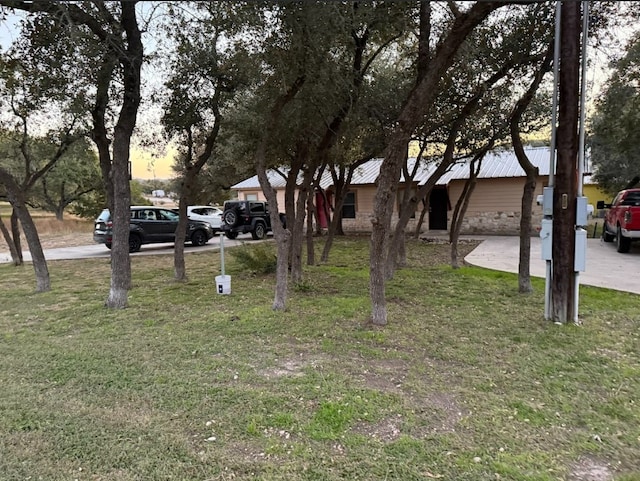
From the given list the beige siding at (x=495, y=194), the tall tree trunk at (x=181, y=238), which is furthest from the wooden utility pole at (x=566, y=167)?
the beige siding at (x=495, y=194)

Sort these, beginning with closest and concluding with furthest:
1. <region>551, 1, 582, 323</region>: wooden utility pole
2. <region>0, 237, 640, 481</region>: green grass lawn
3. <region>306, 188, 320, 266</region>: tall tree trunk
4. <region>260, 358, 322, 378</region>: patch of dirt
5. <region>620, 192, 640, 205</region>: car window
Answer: <region>0, 237, 640, 481</region>: green grass lawn < <region>260, 358, 322, 378</region>: patch of dirt < <region>551, 1, 582, 323</region>: wooden utility pole < <region>306, 188, 320, 266</region>: tall tree trunk < <region>620, 192, 640, 205</region>: car window

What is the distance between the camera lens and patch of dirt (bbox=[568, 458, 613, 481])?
2.14 m

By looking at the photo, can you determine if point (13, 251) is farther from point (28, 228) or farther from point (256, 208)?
point (256, 208)

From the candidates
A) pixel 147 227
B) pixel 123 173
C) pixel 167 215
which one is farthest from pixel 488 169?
pixel 123 173

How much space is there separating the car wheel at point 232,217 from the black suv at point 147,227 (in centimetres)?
196

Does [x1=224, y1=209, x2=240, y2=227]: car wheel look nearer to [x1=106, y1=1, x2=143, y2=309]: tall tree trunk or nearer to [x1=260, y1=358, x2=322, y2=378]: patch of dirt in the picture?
[x1=106, y1=1, x2=143, y2=309]: tall tree trunk

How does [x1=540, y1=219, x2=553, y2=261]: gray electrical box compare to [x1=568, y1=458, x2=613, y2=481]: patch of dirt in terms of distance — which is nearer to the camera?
[x1=568, y1=458, x2=613, y2=481]: patch of dirt

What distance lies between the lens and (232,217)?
57.7ft

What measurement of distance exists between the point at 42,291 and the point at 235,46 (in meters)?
5.25

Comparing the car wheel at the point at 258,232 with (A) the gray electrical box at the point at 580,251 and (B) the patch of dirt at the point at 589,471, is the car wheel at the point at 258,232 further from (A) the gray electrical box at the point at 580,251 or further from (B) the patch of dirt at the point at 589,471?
(B) the patch of dirt at the point at 589,471

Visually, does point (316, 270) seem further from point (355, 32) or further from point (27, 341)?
point (27, 341)

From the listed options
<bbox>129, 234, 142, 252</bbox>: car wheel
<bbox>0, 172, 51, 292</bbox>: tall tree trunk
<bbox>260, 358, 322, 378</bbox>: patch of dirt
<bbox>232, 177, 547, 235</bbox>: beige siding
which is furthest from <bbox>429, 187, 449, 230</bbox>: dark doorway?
<bbox>260, 358, 322, 378</bbox>: patch of dirt

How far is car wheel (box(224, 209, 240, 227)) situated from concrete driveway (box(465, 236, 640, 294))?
9470 mm

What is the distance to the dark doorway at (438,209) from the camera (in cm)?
1889
